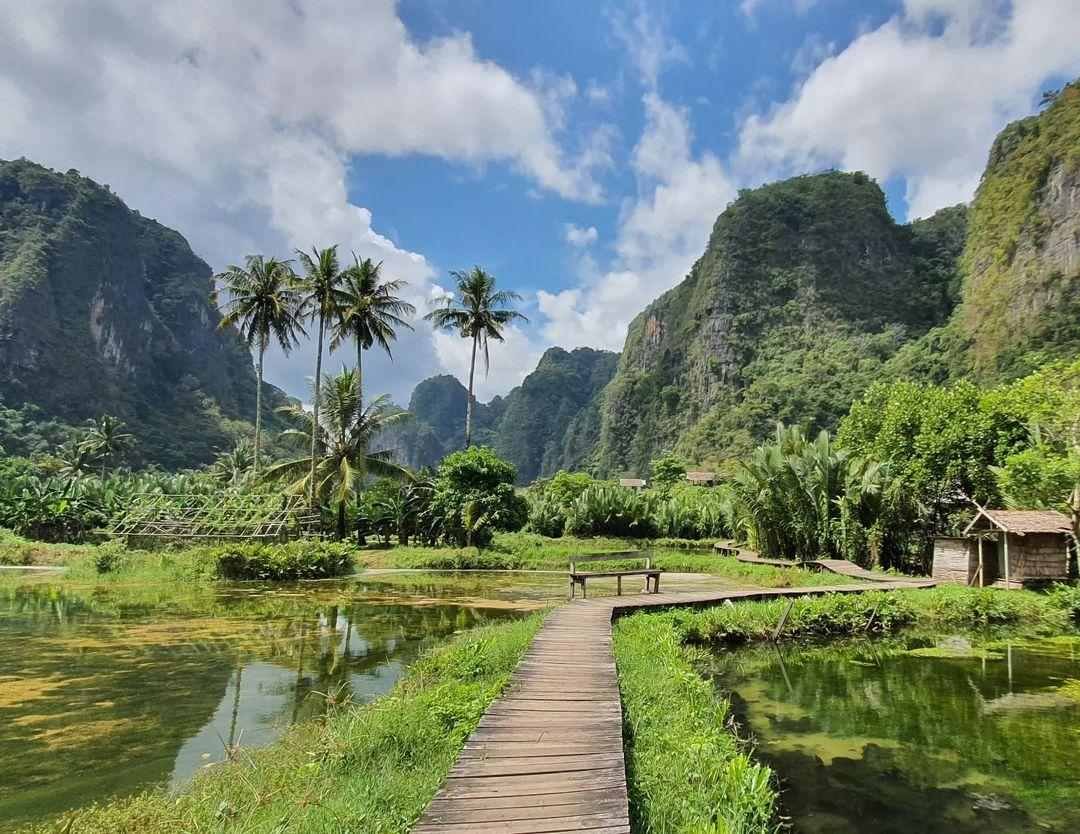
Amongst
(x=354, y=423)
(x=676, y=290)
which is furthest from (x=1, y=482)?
(x=676, y=290)

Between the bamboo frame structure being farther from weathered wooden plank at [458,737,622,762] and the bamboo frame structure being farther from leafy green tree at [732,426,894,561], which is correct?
weathered wooden plank at [458,737,622,762]

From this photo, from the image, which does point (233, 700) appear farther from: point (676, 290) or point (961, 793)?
point (676, 290)

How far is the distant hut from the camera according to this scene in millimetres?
16812

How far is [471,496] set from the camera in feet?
91.4

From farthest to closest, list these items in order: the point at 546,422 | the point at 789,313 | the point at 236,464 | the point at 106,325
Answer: the point at 546,422
the point at 106,325
the point at 789,313
the point at 236,464

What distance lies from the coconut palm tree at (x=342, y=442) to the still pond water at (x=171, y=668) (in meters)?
10.5

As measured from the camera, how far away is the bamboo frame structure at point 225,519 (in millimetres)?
24156

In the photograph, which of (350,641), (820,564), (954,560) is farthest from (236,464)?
(954,560)

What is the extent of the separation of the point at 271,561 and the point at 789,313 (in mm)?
93293

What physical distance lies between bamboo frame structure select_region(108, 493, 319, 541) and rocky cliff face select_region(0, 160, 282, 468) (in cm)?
6399

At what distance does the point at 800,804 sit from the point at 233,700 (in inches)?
266

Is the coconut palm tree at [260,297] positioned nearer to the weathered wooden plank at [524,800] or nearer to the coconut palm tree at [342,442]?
the coconut palm tree at [342,442]

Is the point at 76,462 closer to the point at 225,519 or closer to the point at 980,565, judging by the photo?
the point at 225,519

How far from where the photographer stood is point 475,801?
3996 millimetres
